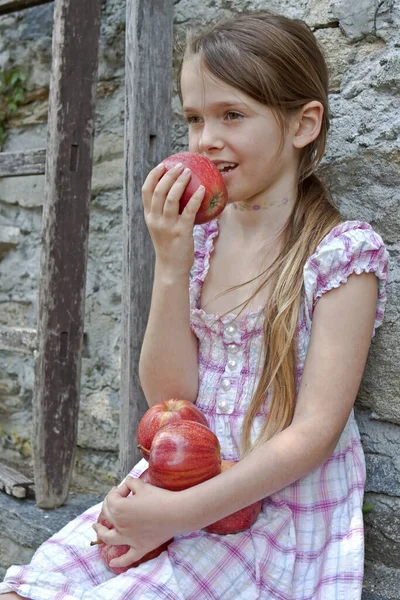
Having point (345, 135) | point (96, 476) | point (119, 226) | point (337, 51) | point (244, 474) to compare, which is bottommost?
point (96, 476)

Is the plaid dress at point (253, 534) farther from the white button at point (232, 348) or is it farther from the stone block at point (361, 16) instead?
the stone block at point (361, 16)

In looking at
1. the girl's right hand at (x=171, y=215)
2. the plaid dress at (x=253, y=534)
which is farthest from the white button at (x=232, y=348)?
the girl's right hand at (x=171, y=215)

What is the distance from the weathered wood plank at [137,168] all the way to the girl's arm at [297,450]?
721mm

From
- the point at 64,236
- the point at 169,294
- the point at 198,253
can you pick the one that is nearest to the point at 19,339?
the point at 64,236

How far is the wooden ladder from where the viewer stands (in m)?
2.41

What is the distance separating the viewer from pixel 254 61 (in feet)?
5.94

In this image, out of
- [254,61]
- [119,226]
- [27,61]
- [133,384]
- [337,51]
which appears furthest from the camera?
[27,61]

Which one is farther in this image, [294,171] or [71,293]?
[71,293]

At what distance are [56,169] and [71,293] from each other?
382mm

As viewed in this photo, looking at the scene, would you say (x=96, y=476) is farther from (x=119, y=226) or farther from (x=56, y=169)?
(x=56, y=169)

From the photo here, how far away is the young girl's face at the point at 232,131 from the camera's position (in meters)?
1.82

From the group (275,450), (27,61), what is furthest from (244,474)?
(27,61)

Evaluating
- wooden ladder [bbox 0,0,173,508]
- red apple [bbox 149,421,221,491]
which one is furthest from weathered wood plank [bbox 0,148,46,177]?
red apple [bbox 149,421,221,491]

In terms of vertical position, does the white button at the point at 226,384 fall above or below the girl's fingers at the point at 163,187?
below
